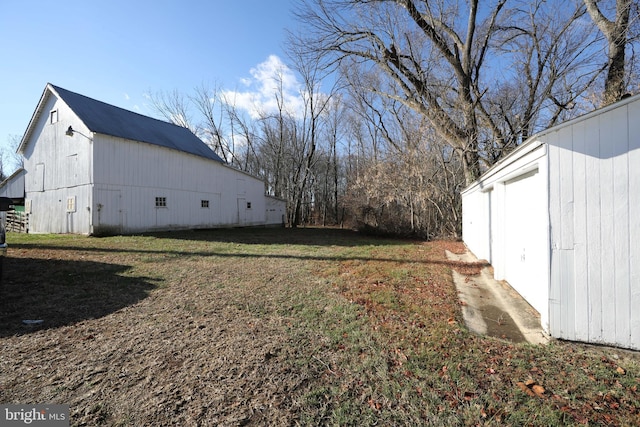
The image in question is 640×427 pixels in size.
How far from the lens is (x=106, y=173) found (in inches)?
527

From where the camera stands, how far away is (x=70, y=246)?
9.85m

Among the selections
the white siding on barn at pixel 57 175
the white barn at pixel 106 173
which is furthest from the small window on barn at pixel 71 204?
the white siding on barn at pixel 57 175

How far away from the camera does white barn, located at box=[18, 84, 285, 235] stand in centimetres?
1329

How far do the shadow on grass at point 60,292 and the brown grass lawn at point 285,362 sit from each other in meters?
0.04

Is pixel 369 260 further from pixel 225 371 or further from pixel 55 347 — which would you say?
pixel 55 347

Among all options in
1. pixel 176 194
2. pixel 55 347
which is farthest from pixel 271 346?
pixel 176 194

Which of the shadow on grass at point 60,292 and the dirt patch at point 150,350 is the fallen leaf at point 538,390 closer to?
the dirt patch at point 150,350

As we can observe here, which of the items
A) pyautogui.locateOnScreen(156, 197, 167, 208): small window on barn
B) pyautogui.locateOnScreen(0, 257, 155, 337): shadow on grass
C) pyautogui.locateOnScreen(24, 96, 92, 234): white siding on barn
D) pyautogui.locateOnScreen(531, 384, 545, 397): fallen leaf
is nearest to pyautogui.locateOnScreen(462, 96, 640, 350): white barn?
pyautogui.locateOnScreen(531, 384, 545, 397): fallen leaf

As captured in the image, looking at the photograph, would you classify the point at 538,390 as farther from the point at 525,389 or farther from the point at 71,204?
the point at 71,204

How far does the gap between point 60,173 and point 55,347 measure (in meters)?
15.6

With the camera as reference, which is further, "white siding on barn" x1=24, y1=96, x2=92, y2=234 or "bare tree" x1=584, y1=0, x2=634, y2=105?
"white siding on barn" x1=24, y1=96, x2=92, y2=234

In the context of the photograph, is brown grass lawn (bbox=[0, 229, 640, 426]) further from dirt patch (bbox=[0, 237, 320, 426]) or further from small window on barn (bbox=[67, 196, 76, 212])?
small window on barn (bbox=[67, 196, 76, 212])

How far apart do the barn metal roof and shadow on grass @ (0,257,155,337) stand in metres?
9.28

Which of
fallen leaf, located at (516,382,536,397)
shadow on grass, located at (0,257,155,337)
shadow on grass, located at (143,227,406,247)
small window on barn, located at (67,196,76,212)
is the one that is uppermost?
small window on barn, located at (67,196,76,212)
